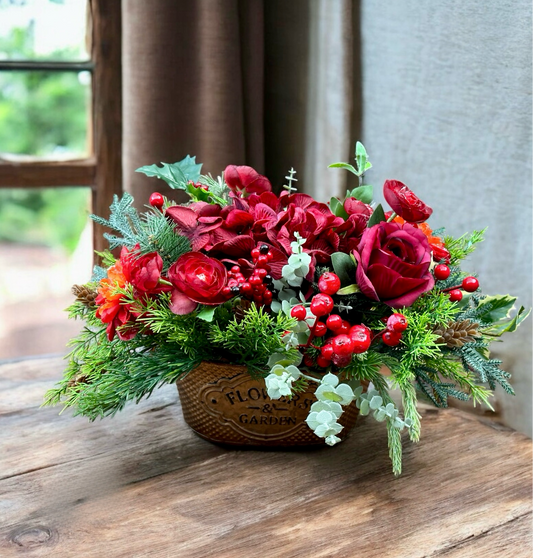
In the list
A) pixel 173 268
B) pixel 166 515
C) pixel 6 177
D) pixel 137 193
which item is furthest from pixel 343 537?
pixel 6 177

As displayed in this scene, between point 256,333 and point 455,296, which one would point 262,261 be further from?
point 455,296

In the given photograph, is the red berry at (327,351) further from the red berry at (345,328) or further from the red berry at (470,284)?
the red berry at (470,284)

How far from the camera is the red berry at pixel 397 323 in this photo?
0.61 metres

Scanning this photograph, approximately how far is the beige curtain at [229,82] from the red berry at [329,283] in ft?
2.45

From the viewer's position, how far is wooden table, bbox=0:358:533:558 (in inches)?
23.2

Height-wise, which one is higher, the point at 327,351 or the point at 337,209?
the point at 337,209

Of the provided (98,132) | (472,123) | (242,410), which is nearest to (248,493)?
(242,410)

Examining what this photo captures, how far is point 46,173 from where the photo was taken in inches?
60.4

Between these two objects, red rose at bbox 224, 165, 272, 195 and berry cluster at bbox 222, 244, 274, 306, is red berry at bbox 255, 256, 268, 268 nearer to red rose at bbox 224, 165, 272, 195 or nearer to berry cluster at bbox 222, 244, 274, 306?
berry cluster at bbox 222, 244, 274, 306

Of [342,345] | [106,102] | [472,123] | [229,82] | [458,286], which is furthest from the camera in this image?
[106,102]

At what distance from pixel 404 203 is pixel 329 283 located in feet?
0.40

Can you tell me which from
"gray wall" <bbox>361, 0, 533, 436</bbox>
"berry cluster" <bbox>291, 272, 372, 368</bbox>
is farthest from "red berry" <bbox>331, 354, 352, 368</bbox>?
"gray wall" <bbox>361, 0, 533, 436</bbox>

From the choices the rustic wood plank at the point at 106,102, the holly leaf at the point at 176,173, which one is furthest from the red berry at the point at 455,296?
the rustic wood plank at the point at 106,102

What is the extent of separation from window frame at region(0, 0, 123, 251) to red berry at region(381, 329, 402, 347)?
3.40ft
